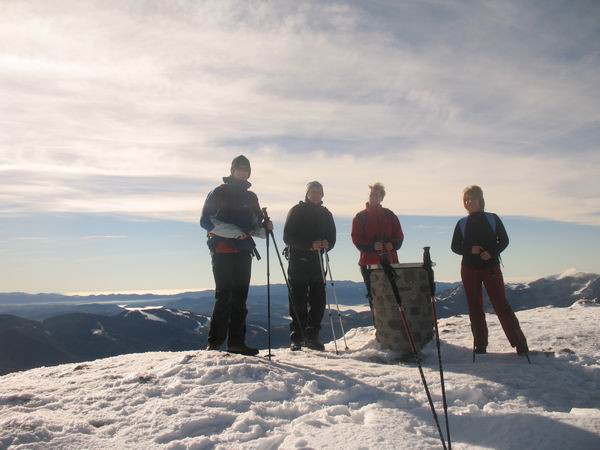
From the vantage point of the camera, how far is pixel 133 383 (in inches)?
213

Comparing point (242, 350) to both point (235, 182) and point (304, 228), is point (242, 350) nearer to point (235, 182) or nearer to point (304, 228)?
point (304, 228)

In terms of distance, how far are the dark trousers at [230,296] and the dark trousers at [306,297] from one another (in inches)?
61.8

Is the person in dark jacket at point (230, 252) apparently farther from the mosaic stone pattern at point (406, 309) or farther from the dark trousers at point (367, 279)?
the dark trousers at point (367, 279)

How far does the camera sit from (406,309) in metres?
7.78

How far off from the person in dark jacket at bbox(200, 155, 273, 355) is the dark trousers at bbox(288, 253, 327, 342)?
1.53 m

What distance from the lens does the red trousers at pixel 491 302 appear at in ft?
24.7

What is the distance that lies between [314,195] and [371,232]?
4.87 feet

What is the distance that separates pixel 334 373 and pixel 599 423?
10.5 ft

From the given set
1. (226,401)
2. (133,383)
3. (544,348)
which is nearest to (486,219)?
(544,348)

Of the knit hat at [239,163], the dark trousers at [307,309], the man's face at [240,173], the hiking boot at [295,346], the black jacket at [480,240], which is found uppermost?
the knit hat at [239,163]

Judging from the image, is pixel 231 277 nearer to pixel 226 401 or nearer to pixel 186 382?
pixel 186 382

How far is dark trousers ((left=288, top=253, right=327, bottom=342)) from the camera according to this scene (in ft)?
29.1

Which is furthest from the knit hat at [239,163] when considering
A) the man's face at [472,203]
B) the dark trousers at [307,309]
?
the man's face at [472,203]

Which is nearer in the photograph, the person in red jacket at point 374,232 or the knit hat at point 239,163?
the knit hat at point 239,163
